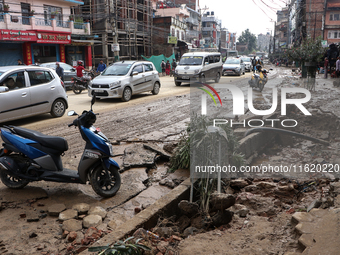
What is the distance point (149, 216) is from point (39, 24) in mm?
24461

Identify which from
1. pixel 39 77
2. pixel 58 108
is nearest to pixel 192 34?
pixel 58 108

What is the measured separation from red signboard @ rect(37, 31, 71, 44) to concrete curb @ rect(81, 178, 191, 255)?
75.4 ft

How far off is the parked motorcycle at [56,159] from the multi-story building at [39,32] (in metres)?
18.3

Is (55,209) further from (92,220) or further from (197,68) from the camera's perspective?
(197,68)

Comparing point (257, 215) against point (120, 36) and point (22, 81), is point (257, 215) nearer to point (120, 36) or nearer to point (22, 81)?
point (22, 81)

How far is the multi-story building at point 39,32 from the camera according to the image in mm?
22312

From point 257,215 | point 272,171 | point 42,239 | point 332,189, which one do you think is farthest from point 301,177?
point 42,239

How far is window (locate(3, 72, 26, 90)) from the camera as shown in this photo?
335 inches

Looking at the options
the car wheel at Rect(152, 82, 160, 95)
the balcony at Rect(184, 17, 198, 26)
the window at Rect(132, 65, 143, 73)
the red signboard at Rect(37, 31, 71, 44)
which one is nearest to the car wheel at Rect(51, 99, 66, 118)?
the window at Rect(132, 65, 143, 73)

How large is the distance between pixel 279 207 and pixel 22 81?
748 centimetres

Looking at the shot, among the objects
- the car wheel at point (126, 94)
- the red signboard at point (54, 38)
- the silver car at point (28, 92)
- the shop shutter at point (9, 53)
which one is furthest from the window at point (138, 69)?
the shop shutter at point (9, 53)

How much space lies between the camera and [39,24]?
24469mm

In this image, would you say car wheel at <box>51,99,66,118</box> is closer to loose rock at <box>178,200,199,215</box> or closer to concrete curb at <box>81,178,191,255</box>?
concrete curb at <box>81,178,191,255</box>

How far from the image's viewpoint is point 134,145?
22.7 ft
